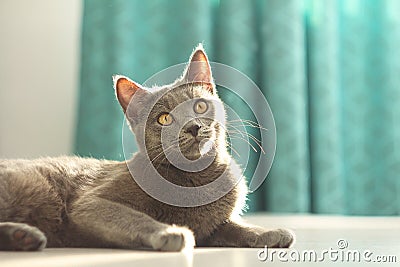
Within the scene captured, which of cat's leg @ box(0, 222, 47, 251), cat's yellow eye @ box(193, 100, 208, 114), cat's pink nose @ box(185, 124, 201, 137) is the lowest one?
cat's leg @ box(0, 222, 47, 251)

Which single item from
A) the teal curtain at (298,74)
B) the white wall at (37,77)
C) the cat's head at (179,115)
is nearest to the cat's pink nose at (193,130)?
the cat's head at (179,115)

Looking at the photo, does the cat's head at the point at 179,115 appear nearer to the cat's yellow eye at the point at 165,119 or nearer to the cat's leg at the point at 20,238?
the cat's yellow eye at the point at 165,119

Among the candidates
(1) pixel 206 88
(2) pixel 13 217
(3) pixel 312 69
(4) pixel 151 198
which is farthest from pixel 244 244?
(3) pixel 312 69

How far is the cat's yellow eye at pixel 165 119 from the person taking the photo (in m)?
1.09

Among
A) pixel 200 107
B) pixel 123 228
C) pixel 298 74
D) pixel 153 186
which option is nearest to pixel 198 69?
pixel 200 107

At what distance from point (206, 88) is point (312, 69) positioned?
4.07ft

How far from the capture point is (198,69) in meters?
1.17

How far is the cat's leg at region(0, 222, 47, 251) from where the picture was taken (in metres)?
0.92

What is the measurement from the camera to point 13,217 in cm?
106

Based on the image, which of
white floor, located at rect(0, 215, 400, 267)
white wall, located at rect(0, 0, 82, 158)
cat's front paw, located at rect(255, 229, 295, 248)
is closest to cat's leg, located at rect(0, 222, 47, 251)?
white floor, located at rect(0, 215, 400, 267)

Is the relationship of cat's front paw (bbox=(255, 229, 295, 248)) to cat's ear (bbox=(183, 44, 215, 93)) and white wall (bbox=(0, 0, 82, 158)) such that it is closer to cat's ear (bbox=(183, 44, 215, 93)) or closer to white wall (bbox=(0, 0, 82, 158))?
cat's ear (bbox=(183, 44, 215, 93))

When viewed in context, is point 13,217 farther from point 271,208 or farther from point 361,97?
point 361,97

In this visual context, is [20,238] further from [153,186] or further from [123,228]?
[153,186]

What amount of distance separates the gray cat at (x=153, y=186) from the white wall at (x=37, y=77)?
1318 millimetres
